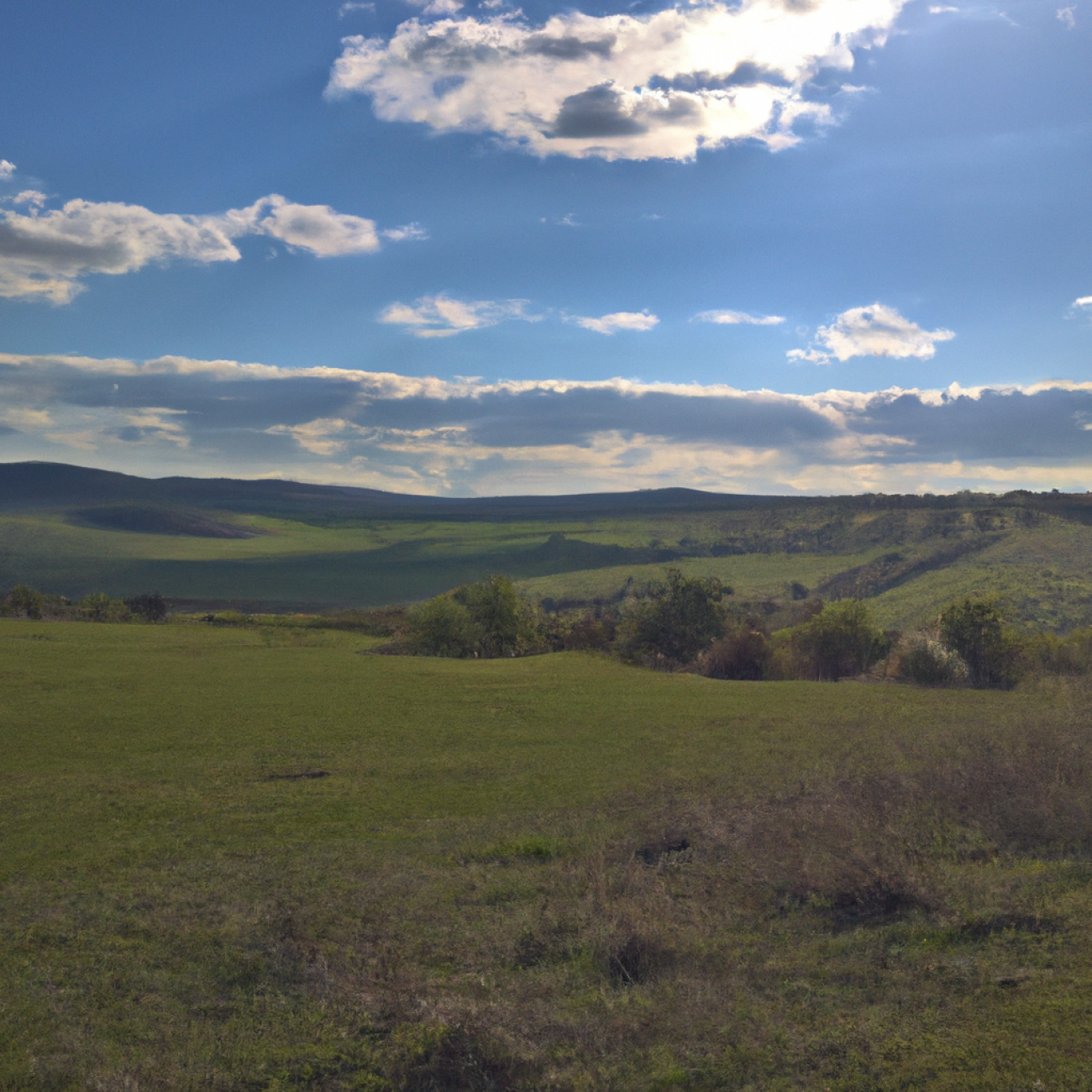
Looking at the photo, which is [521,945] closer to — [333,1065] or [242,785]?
[333,1065]

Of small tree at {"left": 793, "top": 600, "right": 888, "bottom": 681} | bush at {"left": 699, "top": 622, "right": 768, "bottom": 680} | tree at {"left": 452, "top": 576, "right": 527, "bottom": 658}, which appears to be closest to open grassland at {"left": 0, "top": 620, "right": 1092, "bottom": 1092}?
small tree at {"left": 793, "top": 600, "right": 888, "bottom": 681}

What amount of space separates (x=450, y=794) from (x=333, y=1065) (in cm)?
1158

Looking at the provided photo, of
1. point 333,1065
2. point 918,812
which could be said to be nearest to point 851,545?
point 918,812

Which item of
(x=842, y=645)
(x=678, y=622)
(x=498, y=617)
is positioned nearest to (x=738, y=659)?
(x=678, y=622)

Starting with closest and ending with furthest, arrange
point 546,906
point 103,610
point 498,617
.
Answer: point 546,906 < point 498,617 < point 103,610

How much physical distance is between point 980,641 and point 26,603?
77224 mm

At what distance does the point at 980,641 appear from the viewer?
154ft

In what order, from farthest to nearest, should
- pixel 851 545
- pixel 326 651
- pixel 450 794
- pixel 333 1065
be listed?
1. pixel 851 545
2. pixel 326 651
3. pixel 450 794
4. pixel 333 1065

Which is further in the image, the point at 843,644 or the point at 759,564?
the point at 759,564

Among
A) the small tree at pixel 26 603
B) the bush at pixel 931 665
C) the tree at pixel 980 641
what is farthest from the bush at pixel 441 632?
the tree at pixel 980 641

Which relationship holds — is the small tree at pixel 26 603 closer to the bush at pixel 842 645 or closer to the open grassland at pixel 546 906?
the open grassland at pixel 546 906

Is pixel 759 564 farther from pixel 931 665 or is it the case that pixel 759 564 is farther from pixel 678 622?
pixel 931 665

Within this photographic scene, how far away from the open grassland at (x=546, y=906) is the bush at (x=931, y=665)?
21.8 meters

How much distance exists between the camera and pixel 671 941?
400 inches
